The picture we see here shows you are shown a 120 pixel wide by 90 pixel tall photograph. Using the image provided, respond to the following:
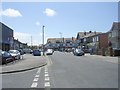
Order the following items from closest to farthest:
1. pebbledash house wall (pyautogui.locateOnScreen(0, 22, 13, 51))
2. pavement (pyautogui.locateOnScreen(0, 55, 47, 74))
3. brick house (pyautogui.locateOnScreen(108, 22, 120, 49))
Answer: pavement (pyautogui.locateOnScreen(0, 55, 47, 74)) → pebbledash house wall (pyautogui.locateOnScreen(0, 22, 13, 51)) → brick house (pyautogui.locateOnScreen(108, 22, 120, 49))

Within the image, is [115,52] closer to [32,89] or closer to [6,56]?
[6,56]

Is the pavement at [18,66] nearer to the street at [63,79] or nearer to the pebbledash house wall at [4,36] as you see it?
the street at [63,79]

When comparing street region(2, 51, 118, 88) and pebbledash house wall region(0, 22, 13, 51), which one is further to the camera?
pebbledash house wall region(0, 22, 13, 51)

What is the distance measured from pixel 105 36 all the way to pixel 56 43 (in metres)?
93.0

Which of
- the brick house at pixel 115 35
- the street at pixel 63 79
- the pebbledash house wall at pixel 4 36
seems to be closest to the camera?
the street at pixel 63 79

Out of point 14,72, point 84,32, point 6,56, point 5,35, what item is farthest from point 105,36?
point 14,72

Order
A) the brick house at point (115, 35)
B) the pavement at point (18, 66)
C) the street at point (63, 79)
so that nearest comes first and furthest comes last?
the street at point (63, 79)
the pavement at point (18, 66)
the brick house at point (115, 35)

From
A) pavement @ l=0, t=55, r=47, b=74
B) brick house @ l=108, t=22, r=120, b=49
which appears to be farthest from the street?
brick house @ l=108, t=22, r=120, b=49

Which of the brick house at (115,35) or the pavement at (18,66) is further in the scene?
the brick house at (115,35)

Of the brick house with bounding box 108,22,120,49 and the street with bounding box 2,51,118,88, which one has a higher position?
the brick house with bounding box 108,22,120,49

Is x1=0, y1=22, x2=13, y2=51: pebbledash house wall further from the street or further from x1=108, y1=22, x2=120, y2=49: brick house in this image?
the street

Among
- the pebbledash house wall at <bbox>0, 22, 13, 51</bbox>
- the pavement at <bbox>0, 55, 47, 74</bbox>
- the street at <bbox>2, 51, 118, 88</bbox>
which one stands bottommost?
the street at <bbox>2, 51, 118, 88</bbox>

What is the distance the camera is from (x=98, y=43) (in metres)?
90.0

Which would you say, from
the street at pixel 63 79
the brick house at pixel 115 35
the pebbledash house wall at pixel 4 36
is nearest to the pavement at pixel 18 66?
the street at pixel 63 79
